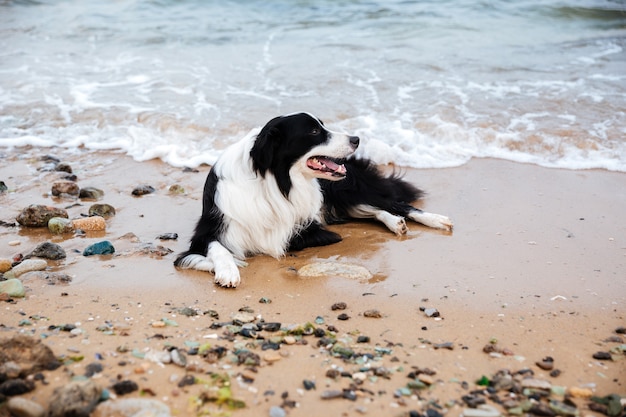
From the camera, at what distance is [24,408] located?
8.16 ft

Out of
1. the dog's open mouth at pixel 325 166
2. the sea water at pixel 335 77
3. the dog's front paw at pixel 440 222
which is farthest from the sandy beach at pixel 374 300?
the sea water at pixel 335 77

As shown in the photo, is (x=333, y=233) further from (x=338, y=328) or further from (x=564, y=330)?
(x=564, y=330)

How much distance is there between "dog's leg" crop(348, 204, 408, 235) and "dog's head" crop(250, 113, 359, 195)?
0.77 metres

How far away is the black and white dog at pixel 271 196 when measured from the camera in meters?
4.63

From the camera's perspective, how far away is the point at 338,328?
3.59 m

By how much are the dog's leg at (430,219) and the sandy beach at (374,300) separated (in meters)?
0.13

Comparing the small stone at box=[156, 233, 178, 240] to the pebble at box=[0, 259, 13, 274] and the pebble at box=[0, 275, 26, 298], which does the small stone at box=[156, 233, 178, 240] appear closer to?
the pebble at box=[0, 259, 13, 274]

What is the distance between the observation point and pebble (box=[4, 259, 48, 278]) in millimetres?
4215

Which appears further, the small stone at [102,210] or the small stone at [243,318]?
the small stone at [102,210]

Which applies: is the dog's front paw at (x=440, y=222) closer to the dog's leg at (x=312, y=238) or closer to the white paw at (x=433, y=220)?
the white paw at (x=433, y=220)

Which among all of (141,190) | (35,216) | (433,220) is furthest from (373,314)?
(141,190)

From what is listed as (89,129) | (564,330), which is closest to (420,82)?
(89,129)

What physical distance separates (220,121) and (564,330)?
5626 mm

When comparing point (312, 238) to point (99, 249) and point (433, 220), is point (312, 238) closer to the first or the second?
point (433, 220)
